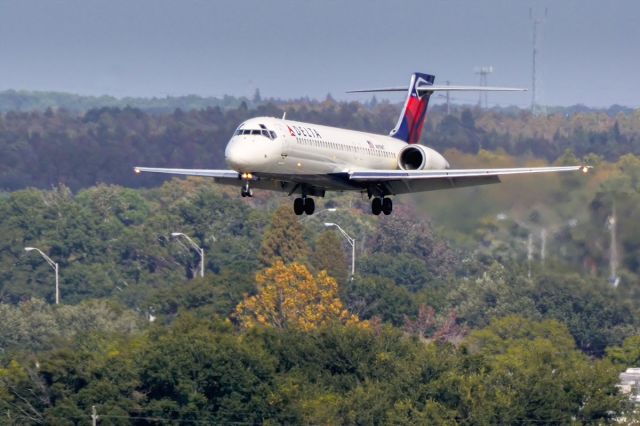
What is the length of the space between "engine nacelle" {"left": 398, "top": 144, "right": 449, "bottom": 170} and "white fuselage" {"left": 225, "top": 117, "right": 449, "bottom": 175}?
56.1 inches

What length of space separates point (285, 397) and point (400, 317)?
48318mm

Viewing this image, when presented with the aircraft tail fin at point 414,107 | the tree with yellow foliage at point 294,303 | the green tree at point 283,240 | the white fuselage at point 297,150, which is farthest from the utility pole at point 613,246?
the green tree at point 283,240

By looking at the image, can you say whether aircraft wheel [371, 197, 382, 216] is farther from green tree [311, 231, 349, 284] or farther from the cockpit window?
green tree [311, 231, 349, 284]

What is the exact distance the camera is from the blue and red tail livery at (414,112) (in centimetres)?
7744

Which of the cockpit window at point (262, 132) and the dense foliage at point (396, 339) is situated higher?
the cockpit window at point (262, 132)

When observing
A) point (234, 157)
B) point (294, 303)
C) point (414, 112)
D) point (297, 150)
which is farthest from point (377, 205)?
point (294, 303)

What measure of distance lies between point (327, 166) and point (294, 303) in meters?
66.4

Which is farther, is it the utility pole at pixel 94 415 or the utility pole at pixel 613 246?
the utility pole at pixel 613 246

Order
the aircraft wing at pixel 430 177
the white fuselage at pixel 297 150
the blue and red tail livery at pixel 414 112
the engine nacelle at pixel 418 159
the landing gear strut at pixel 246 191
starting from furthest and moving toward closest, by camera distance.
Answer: the blue and red tail livery at pixel 414 112 → the engine nacelle at pixel 418 159 → the aircraft wing at pixel 430 177 → the landing gear strut at pixel 246 191 → the white fuselage at pixel 297 150

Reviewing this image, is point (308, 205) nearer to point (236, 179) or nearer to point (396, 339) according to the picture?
point (236, 179)

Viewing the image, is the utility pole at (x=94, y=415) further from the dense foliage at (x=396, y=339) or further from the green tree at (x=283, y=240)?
the green tree at (x=283, y=240)

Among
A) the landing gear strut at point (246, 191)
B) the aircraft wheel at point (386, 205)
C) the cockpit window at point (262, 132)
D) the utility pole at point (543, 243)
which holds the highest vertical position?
the cockpit window at point (262, 132)

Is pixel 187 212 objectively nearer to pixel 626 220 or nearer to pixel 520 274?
pixel 520 274

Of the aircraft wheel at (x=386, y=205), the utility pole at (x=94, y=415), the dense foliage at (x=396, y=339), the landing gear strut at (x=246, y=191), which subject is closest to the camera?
the landing gear strut at (x=246, y=191)
